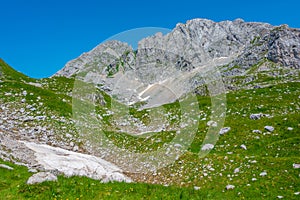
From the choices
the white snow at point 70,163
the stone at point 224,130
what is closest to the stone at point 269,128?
the stone at point 224,130

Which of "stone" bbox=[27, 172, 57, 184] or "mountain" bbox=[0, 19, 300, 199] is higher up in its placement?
"mountain" bbox=[0, 19, 300, 199]

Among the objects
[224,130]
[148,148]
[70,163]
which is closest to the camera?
[70,163]

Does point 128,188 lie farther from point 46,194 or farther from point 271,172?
point 271,172

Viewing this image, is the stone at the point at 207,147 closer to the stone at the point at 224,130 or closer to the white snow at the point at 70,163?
the stone at the point at 224,130

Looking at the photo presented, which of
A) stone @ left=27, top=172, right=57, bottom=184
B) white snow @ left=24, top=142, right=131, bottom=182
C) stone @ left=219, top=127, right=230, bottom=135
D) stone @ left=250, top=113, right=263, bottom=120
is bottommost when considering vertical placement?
stone @ left=27, top=172, right=57, bottom=184

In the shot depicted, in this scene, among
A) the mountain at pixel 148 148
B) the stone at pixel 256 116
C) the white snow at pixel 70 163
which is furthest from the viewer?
the stone at pixel 256 116

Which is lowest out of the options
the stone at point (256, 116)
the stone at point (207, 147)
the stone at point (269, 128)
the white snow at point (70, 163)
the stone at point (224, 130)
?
the white snow at point (70, 163)

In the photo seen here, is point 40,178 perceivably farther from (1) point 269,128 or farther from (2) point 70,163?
(1) point 269,128

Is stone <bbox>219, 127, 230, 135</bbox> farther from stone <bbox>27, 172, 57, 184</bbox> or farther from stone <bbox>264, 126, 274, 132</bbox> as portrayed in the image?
stone <bbox>27, 172, 57, 184</bbox>

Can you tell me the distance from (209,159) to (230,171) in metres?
2.81

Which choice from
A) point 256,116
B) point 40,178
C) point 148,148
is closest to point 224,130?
point 256,116

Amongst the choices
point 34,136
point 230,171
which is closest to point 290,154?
point 230,171

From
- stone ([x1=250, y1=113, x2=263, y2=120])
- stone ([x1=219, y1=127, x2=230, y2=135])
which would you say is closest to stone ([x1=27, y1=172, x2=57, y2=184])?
stone ([x1=219, y1=127, x2=230, y2=135])

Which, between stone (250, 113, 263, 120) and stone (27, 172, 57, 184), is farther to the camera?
stone (250, 113, 263, 120)
